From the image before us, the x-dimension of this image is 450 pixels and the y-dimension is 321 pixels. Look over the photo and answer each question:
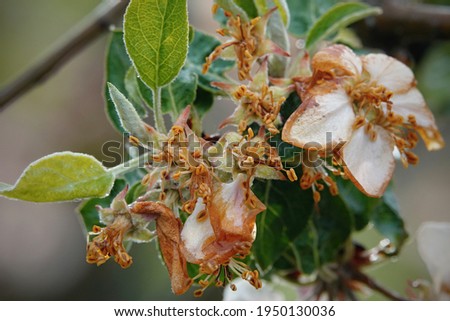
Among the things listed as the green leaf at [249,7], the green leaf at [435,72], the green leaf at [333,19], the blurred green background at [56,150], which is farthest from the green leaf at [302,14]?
the blurred green background at [56,150]

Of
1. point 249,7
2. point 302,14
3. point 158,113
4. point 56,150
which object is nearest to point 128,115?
point 158,113

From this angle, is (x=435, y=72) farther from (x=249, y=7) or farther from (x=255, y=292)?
(x=249, y=7)

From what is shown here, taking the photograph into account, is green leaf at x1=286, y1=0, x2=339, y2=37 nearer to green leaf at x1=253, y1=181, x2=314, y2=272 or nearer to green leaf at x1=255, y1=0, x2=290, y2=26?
green leaf at x1=255, y1=0, x2=290, y2=26

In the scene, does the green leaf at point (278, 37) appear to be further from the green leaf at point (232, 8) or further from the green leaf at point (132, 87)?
the green leaf at point (132, 87)

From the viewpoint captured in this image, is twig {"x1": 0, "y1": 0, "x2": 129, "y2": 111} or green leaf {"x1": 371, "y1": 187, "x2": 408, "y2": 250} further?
twig {"x1": 0, "y1": 0, "x2": 129, "y2": 111}

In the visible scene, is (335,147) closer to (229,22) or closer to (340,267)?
(229,22)

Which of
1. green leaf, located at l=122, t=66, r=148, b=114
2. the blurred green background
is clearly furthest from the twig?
the blurred green background
